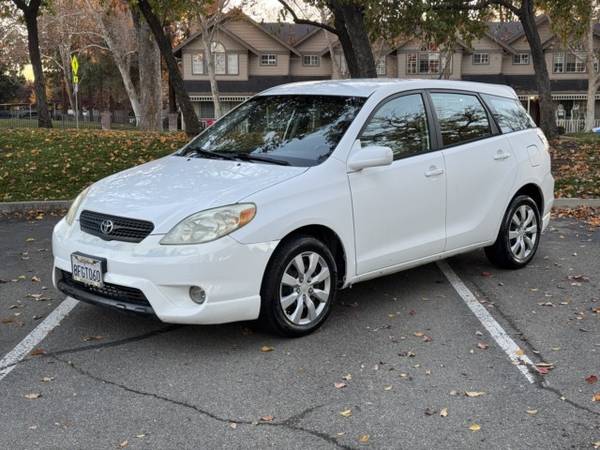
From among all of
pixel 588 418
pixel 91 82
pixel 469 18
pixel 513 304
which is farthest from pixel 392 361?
pixel 91 82

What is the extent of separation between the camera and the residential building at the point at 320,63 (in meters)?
42.7

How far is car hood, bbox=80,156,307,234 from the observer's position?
4383mm

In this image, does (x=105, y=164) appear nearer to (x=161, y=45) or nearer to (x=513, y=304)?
(x=161, y=45)

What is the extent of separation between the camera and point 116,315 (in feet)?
17.2

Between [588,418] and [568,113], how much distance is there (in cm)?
4539

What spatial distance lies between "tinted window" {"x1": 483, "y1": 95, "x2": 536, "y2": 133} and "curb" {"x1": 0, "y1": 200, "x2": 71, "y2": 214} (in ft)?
20.6

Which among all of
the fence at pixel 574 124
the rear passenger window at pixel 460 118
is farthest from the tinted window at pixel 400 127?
the fence at pixel 574 124

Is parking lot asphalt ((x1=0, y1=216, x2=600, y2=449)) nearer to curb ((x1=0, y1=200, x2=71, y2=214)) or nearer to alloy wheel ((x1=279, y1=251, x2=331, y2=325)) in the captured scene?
alloy wheel ((x1=279, y1=251, x2=331, y2=325))

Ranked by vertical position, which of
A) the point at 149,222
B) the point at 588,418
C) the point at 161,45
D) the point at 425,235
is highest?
the point at 161,45

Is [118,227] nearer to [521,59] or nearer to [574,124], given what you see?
[574,124]

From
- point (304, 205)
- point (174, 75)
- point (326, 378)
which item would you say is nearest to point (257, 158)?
point (304, 205)

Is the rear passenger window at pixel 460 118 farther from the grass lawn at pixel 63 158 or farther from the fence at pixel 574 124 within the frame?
the fence at pixel 574 124

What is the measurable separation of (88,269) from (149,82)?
71.2ft

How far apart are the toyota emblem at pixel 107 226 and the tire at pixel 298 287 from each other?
1.06 meters
